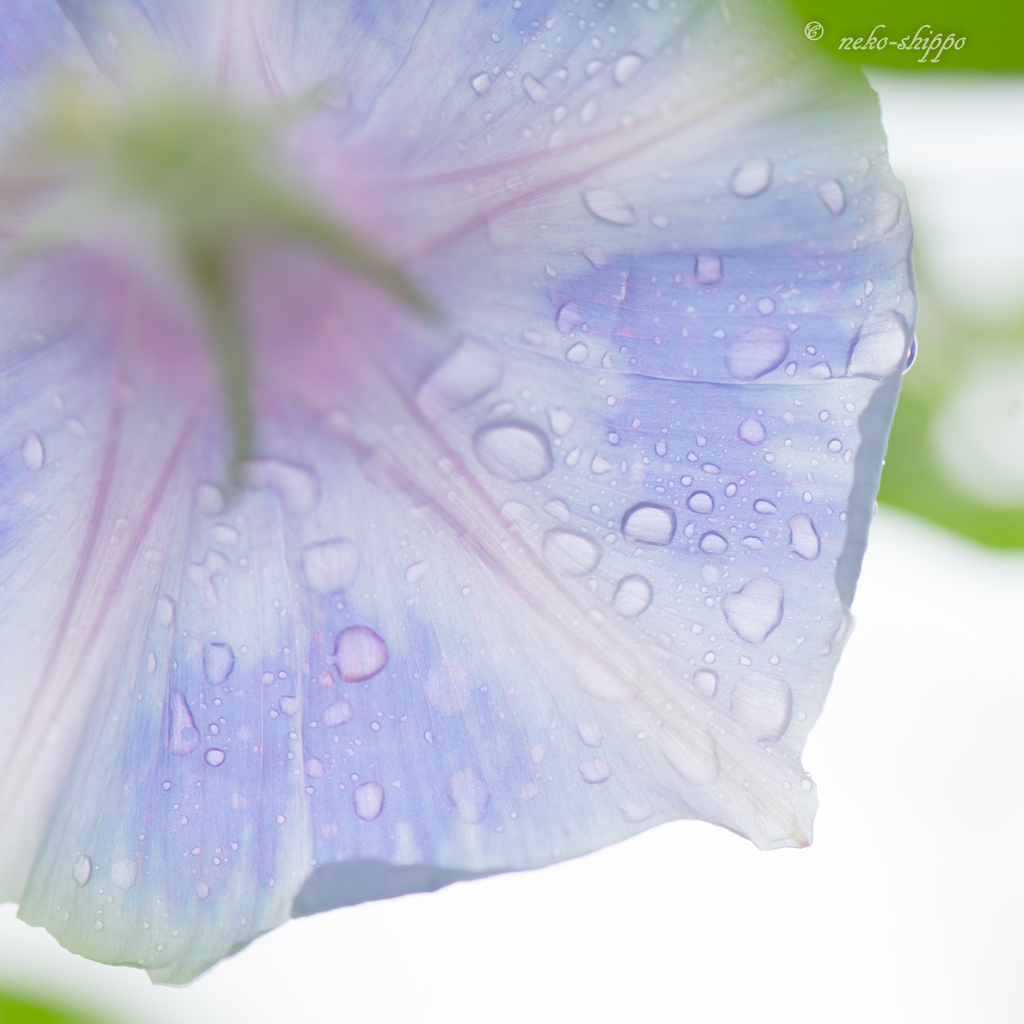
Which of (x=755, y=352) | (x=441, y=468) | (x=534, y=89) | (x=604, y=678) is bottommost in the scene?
(x=604, y=678)

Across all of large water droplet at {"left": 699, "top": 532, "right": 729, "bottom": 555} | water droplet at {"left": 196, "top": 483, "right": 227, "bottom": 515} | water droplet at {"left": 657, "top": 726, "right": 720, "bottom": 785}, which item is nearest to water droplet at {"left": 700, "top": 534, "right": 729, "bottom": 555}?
large water droplet at {"left": 699, "top": 532, "right": 729, "bottom": 555}

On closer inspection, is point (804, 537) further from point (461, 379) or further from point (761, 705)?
point (461, 379)

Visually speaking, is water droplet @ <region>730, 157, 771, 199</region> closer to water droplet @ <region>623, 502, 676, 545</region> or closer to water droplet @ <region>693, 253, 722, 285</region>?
water droplet @ <region>693, 253, 722, 285</region>

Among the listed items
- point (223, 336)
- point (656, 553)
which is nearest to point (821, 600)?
point (656, 553)

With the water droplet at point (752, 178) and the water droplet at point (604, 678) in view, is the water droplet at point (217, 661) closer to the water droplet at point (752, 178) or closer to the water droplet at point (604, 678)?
the water droplet at point (604, 678)

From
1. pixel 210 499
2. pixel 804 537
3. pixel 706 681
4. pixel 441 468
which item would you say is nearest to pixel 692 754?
pixel 706 681

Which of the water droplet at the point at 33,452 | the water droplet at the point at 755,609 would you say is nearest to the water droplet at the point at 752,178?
the water droplet at the point at 755,609

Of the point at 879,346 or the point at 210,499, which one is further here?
the point at 210,499
